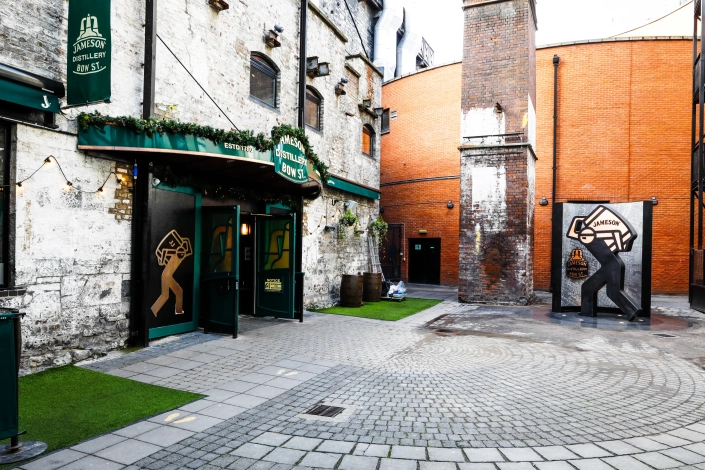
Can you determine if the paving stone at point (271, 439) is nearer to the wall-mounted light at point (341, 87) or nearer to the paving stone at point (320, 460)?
the paving stone at point (320, 460)

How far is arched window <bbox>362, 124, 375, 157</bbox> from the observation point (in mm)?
14593

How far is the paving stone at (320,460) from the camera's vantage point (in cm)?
340

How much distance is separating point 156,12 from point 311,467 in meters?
6.76

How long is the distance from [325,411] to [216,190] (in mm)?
5098

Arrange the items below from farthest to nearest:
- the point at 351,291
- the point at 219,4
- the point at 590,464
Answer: the point at 351,291, the point at 219,4, the point at 590,464

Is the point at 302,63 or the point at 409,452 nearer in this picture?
the point at 409,452

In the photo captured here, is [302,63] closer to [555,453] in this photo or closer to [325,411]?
[325,411]

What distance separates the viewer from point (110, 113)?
646cm

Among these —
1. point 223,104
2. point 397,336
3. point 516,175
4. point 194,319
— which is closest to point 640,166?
point 516,175

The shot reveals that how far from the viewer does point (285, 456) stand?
3.53 metres

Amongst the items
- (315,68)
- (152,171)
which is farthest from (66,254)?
(315,68)

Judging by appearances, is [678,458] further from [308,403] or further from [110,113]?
[110,113]

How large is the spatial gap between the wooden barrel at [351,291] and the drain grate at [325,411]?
7.41 metres

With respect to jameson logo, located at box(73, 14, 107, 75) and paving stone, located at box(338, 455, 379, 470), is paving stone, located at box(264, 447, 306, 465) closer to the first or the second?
paving stone, located at box(338, 455, 379, 470)
